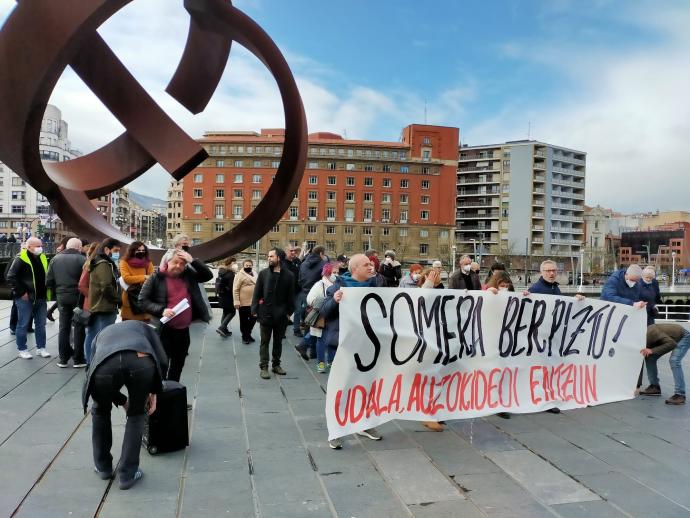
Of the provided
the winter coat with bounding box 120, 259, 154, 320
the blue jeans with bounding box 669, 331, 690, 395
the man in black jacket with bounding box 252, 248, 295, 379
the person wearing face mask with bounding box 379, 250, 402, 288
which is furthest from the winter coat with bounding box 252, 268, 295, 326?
the blue jeans with bounding box 669, 331, 690, 395

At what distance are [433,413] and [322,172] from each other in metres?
74.0

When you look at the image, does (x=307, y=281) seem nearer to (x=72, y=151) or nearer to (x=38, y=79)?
(x=38, y=79)

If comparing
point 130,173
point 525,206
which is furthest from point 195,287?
point 525,206

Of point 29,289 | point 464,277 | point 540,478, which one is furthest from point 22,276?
point 540,478

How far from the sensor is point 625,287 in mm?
6496

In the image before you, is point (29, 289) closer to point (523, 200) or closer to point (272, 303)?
point (272, 303)

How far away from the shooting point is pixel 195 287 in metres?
5.11

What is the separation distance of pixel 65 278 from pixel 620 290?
23.5 ft

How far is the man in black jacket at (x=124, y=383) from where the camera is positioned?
3.36m

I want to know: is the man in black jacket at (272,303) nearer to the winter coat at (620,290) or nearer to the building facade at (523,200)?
the winter coat at (620,290)

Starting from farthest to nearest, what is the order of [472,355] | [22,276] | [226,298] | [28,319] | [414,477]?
1. [226,298]
2. [28,319]
3. [22,276]
4. [472,355]
5. [414,477]

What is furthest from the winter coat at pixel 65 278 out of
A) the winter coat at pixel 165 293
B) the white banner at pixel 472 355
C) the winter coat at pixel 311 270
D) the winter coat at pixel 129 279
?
the white banner at pixel 472 355

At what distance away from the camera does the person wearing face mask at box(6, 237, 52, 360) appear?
7008 mm

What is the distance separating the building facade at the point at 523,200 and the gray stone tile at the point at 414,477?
267ft
